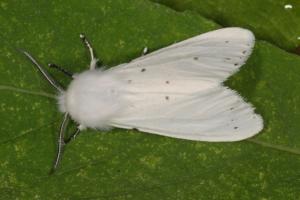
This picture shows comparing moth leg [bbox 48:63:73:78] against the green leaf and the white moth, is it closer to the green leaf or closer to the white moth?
the white moth

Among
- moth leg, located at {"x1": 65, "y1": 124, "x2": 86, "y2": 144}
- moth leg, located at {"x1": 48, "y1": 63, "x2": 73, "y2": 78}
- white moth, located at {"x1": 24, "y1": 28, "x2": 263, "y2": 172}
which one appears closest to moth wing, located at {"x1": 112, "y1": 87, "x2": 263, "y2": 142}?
white moth, located at {"x1": 24, "y1": 28, "x2": 263, "y2": 172}

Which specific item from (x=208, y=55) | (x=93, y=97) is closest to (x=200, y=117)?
(x=208, y=55)

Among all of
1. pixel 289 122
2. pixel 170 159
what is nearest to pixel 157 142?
pixel 170 159

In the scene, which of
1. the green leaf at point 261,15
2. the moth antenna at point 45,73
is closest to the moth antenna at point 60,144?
the moth antenna at point 45,73

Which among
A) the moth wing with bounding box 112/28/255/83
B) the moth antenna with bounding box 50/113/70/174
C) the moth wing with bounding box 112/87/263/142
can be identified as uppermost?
the moth wing with bounding box 112/28/255/83

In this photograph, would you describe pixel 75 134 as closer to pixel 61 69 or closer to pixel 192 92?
pixel 61 69

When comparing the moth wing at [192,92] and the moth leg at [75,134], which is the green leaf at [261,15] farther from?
the moth leg at [75,134]
